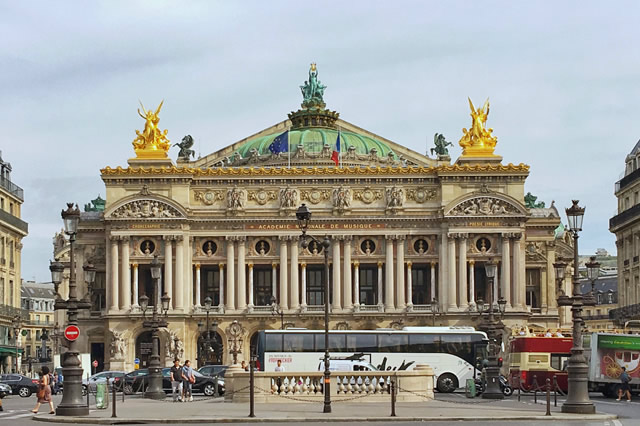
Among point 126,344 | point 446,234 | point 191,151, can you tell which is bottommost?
point 126,344

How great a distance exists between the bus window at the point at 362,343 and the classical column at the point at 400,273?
3432 cm

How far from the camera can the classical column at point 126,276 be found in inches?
4525

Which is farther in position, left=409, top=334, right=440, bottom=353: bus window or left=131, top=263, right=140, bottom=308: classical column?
left=131, top=263, right=140, bottom=308: classical column

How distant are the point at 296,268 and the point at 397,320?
34.3 ft

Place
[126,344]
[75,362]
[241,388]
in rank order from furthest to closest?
[126,344]
[241,388]
[75,362]

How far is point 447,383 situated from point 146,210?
145 feet

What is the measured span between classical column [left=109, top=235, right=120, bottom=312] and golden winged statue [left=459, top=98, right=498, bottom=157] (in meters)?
33.4

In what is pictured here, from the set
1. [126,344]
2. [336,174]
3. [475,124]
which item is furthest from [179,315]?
[475,124]

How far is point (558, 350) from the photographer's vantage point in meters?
79.6

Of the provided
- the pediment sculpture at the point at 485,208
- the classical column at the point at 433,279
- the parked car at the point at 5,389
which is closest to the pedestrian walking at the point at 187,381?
the parked car at the point at 5,389

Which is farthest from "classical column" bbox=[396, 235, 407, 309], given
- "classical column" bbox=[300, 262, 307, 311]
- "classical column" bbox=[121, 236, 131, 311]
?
"classical column" bbox=[121, 236, 131, 311]

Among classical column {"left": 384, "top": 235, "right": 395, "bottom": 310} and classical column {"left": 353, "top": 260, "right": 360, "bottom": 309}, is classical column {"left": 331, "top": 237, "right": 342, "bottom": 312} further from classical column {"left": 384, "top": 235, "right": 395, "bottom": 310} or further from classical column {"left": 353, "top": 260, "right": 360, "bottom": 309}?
classical column {"left": 384, "top": 235, "right": 395, "bottom": 310}

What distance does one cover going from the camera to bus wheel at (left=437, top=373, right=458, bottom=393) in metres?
80.0

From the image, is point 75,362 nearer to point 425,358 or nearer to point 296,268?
point 425,358
